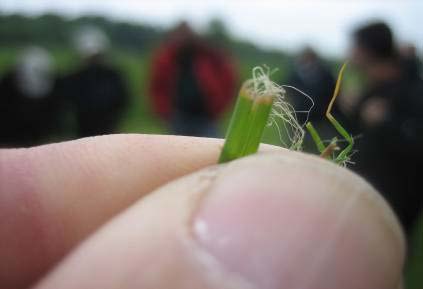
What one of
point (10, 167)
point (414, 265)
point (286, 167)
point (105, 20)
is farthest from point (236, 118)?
point (105, 20)

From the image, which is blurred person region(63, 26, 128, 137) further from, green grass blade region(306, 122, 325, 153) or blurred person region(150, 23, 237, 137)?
green grass blade region(306, 122, 325, 153)

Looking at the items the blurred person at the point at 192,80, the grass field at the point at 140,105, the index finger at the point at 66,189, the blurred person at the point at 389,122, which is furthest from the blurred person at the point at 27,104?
the index finger at the point at 66,189

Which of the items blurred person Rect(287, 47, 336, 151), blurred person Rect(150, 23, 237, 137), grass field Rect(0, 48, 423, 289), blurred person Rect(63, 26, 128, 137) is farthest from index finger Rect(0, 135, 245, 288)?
blurred person Rect(63, 26, 128, 137)

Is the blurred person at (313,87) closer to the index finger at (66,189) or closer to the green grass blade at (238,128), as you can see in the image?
the index finger at (66,189)

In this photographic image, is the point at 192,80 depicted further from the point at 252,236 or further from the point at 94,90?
the point at 252,236

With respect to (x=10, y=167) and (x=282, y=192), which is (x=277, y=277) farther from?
(x=10, y=167)

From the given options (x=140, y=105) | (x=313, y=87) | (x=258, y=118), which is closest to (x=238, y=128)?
(x=258, y=118)
